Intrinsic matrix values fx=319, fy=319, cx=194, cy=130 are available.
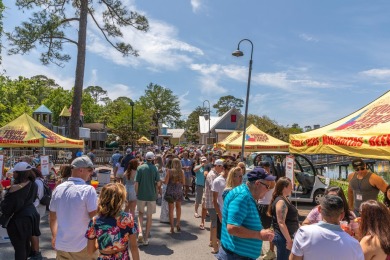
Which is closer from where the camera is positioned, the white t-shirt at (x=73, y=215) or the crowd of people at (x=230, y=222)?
the crowd of people at (x=230, y=222)

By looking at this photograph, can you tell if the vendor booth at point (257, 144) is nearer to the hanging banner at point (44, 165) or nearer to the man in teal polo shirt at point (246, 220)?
the hanging banner at point (44, 165)

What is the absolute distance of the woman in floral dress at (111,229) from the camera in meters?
2.93

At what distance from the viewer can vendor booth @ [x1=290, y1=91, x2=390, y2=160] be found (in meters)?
4.34

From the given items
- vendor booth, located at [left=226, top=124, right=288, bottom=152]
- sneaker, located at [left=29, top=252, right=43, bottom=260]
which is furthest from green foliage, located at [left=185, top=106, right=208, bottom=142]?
sneaker, located at [left=29, top=252, right=43, bottom=260]

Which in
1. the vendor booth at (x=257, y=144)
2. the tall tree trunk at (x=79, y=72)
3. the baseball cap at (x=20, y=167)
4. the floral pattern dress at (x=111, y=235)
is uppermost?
the tall tree trunk at (x=79, y=72)

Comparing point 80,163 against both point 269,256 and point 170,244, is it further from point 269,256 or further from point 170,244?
point 269,256

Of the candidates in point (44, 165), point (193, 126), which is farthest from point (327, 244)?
point (193, 126)

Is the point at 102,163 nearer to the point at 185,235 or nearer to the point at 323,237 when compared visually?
the point at 185,235

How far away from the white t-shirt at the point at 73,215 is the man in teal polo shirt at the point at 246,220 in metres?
1.50

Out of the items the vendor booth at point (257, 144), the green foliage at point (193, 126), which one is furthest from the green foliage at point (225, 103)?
the vendor booth at point (257, 144)

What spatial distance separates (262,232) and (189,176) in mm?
9818

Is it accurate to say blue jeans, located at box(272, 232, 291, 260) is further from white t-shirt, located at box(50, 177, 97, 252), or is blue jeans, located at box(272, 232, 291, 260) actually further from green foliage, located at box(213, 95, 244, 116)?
green foliage, located at box(213, 95, 244, 116)

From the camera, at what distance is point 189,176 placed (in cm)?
1273

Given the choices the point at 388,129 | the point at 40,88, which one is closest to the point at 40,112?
the point at 40,88
